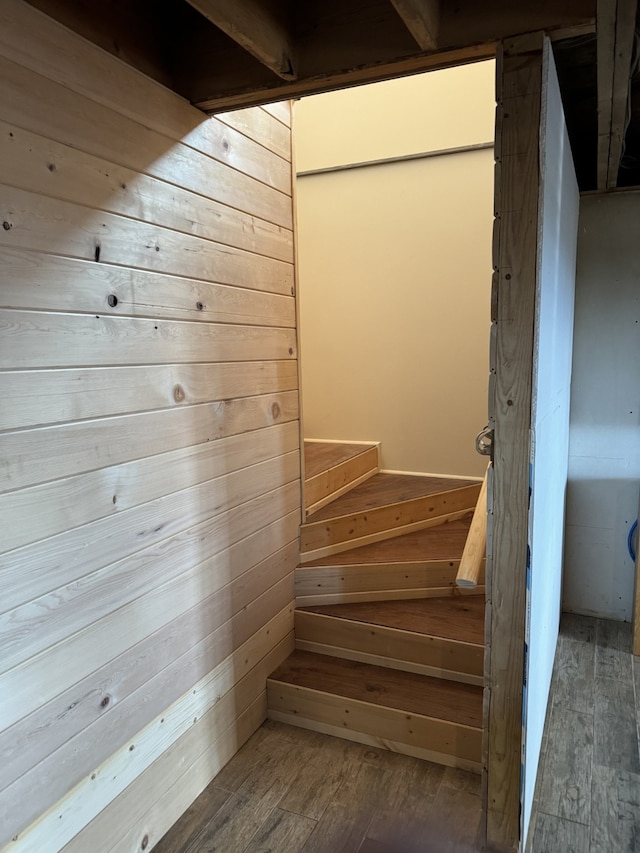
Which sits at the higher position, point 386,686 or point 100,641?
point 100,641

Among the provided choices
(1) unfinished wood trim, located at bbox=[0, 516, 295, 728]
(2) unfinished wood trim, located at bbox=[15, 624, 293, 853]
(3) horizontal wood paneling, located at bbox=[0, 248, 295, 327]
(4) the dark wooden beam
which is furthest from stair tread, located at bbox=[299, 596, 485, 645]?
(4) the dark wooden beam

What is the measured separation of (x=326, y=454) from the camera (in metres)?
3.61

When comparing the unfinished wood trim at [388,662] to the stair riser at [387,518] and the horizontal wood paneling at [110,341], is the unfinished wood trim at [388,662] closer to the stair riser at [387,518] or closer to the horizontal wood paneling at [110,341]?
the stair riser at [387,518]

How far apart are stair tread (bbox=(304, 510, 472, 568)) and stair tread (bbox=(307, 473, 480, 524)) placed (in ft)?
0.63

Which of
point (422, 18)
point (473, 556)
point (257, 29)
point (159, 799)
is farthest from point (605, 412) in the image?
point (159, 799)

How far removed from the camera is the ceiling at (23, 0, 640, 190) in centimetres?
141

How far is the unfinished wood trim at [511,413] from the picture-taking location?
56.1 inches

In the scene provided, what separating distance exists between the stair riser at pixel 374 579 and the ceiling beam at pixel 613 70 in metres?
1.80

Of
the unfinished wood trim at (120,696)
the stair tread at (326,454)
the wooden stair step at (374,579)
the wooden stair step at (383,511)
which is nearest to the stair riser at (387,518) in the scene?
the wooden stair step at (383,511)

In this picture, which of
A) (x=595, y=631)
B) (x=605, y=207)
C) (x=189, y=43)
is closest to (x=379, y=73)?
(x=189, y=43)

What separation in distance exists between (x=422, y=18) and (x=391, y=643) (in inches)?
84.0

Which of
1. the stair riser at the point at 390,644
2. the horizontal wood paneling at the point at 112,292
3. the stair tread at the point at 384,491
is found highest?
the horizontal wood paneling at the point at 112,292

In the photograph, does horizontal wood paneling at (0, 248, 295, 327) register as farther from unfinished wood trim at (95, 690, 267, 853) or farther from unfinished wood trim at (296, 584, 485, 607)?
unfinished wood trim at (95, 690, 267, 853)

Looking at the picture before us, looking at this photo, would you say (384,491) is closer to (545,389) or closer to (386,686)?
(386,686)
